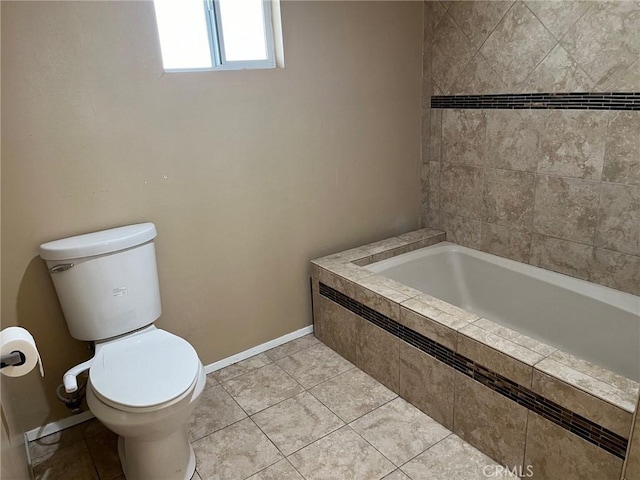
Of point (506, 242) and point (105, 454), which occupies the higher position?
point (506, 242)

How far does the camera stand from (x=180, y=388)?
61.4 inches

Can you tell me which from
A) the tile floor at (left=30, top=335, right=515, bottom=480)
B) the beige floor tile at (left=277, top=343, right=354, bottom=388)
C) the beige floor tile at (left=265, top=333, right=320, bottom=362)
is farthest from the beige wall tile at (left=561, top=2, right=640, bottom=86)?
the beige floor tile at (left=265, top=333, right=320, bottom=362)

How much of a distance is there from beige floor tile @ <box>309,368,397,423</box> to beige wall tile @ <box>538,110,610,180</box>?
1.35 metres

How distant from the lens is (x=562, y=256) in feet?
7.59

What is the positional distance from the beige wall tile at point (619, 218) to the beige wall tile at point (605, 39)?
0.47 metres


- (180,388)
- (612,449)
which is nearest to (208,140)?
(180,388)

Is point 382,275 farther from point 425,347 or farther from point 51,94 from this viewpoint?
point 51,94

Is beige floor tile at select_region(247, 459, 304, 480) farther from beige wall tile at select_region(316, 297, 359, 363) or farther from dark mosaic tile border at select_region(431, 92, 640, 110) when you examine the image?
dark mosaic tile border at select_region(431, 92, 640, 110)

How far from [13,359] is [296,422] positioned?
4.07 feet

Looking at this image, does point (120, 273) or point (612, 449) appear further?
point (120, 273)

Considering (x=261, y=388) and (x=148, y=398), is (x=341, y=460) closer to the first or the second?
(x=261, y=388)

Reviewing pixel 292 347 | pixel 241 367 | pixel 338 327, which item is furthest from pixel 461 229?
pixel 241 367

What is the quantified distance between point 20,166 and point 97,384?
88 centimetres
